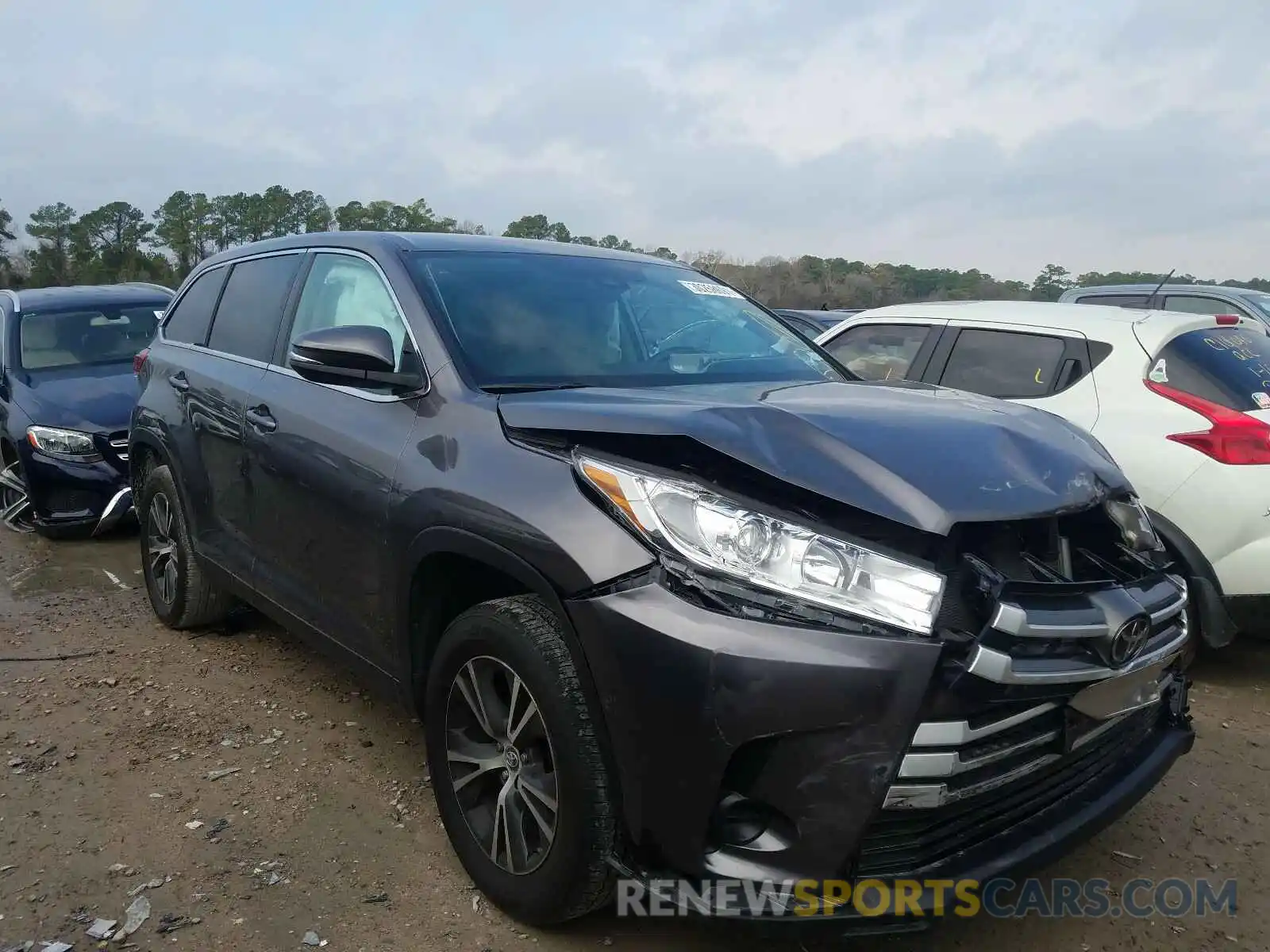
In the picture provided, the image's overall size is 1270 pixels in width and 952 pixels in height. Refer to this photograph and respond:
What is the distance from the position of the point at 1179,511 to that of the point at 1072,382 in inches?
33.6

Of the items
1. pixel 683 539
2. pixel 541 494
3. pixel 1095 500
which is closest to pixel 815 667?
pixel 683 539

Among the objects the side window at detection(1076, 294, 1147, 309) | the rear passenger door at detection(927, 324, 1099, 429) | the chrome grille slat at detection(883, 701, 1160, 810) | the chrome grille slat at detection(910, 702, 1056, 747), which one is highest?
the side window at detection(1076, 294, 1147, 309)

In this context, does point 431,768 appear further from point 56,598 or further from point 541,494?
point 56,598

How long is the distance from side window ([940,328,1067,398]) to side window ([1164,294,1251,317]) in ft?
16.5

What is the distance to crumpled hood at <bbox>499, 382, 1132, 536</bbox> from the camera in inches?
79.6

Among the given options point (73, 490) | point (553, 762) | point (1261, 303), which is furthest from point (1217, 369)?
point (73, 490)

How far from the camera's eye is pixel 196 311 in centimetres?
466

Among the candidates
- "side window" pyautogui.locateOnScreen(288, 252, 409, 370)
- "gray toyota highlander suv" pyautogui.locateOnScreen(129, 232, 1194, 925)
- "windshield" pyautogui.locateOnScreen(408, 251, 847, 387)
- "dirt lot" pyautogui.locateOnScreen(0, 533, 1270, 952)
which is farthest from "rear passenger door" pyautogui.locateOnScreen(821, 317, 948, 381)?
"side window" pyautogui.locateOnScreen(288, 252, 409, 370)

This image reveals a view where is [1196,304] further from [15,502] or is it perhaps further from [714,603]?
[15,502]

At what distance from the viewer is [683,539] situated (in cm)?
203

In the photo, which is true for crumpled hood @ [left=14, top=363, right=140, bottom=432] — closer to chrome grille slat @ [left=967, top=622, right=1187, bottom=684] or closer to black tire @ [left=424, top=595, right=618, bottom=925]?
black tire @ [left=424, top=595, right=618, bottom=925]

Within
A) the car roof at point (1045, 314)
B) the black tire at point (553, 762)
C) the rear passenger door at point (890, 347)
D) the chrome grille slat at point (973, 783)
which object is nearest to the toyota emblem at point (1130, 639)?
the chrome grille slat at point (973, 783)

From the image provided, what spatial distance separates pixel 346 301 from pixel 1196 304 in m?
8.87

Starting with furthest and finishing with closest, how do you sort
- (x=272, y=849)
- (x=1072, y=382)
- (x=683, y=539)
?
(x=1072, y=382)
(x=272, y=849)
(x=683, y=539)
